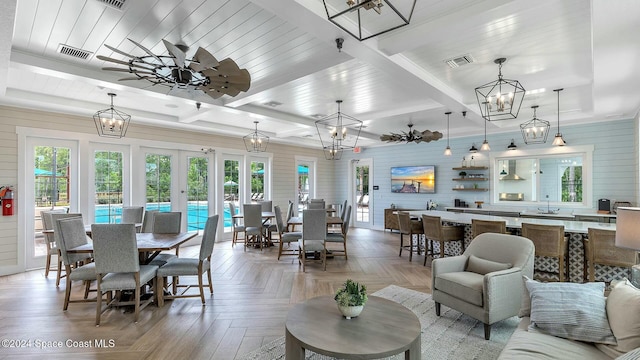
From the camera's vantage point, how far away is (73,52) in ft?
10.5

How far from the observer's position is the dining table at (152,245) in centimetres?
338

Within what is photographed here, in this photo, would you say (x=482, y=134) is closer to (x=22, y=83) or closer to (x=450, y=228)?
(x=450, y=228)

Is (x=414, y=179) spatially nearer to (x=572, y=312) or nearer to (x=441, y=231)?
(x=441, y=231)

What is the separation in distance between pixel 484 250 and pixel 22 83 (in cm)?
639

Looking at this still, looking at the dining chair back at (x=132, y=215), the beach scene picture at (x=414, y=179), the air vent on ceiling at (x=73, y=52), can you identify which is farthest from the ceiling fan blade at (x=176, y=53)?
the beach scene picture at (x=414, y=179)

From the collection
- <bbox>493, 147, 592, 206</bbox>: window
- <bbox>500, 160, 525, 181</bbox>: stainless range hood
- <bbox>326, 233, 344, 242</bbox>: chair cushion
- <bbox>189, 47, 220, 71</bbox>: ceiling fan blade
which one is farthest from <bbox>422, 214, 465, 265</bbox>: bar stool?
<bbox>189, 47, 220, 71</bbox>: ceiling fan blade

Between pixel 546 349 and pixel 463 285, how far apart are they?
44.9 inches

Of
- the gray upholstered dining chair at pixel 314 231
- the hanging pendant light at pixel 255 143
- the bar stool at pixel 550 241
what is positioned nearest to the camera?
the bar stool at pixel 550 241

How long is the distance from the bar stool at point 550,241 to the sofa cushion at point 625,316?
1897mm

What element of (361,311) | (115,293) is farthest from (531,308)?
(115,293)

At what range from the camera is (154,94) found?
419 centimetres

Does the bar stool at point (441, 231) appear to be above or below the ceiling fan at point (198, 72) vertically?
below

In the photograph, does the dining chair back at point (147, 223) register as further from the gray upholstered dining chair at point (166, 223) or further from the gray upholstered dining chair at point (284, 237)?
the gray upholstered dining chair at point (284, 237)

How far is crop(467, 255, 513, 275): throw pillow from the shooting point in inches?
123
